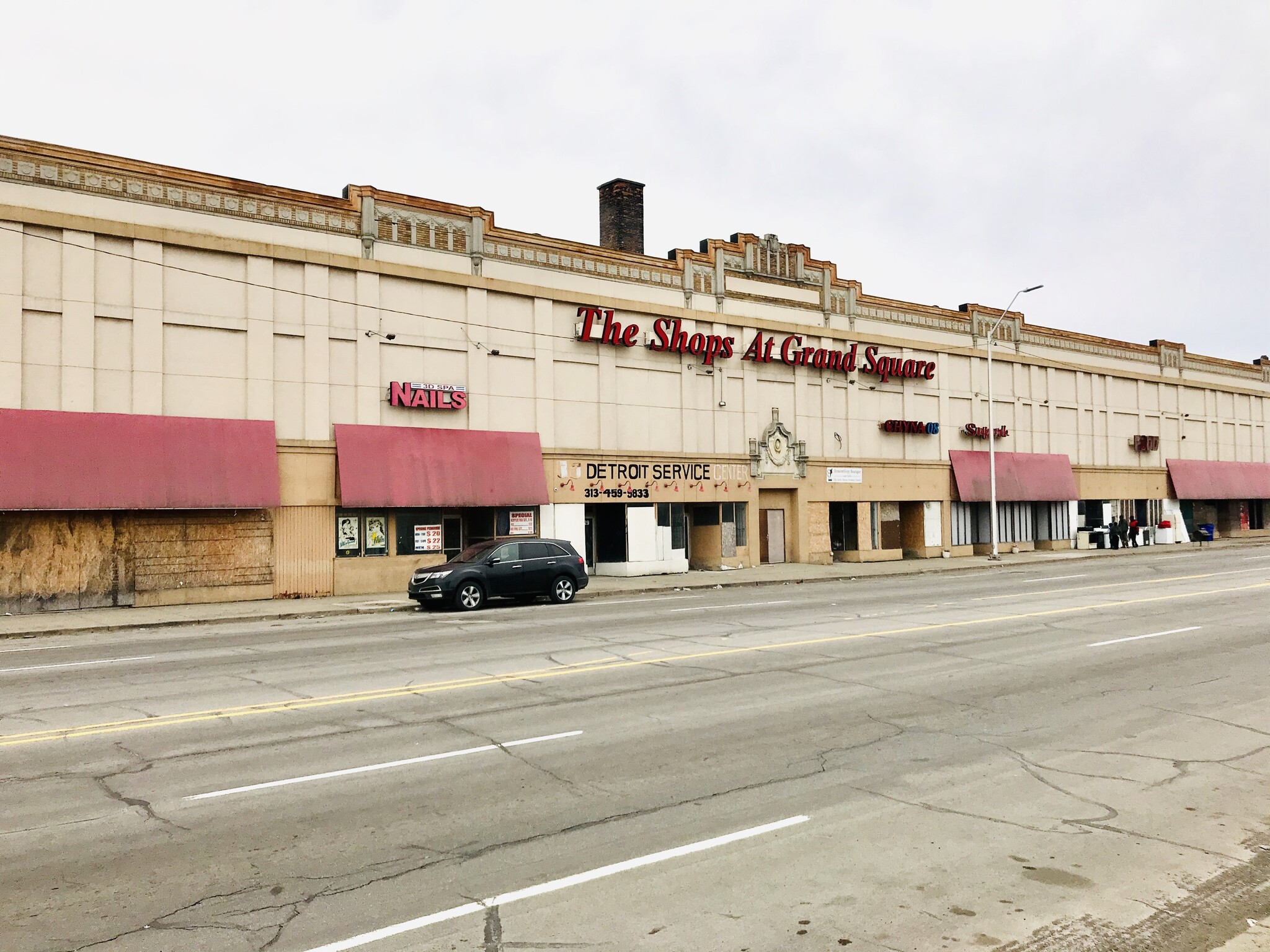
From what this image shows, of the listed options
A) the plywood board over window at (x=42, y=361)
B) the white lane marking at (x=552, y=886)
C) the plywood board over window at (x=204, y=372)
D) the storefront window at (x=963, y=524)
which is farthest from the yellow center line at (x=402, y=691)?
the storefront window at (x=963, y=524)

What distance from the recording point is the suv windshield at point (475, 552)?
2180cm

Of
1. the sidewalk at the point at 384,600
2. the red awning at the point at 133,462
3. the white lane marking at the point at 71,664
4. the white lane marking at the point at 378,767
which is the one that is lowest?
the white lane marking at the point at 378,767

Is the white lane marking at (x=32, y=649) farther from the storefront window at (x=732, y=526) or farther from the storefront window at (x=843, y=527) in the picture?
the storefront window at (x=843, y=527)

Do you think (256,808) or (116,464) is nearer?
(256,808)

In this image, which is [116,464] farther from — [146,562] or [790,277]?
[790,277]

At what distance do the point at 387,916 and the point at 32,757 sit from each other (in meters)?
5.39

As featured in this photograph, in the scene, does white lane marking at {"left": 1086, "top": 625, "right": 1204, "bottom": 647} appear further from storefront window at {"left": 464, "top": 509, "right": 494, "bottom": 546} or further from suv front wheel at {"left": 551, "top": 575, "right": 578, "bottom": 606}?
storefront window at {"left": 464, "top": 509, "right": 494, "bottom": 546}

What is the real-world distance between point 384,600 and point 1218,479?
174ft

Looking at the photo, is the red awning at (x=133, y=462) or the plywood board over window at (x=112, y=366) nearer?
the red awning at (x=133, y=462)

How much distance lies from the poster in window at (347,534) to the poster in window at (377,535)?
1.07 ft

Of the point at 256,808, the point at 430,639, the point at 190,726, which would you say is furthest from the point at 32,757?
the point at 430,639

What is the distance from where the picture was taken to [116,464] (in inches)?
847

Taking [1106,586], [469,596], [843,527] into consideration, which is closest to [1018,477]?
[843,527]

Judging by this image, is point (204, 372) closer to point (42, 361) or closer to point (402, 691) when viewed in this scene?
point (42, 361)
